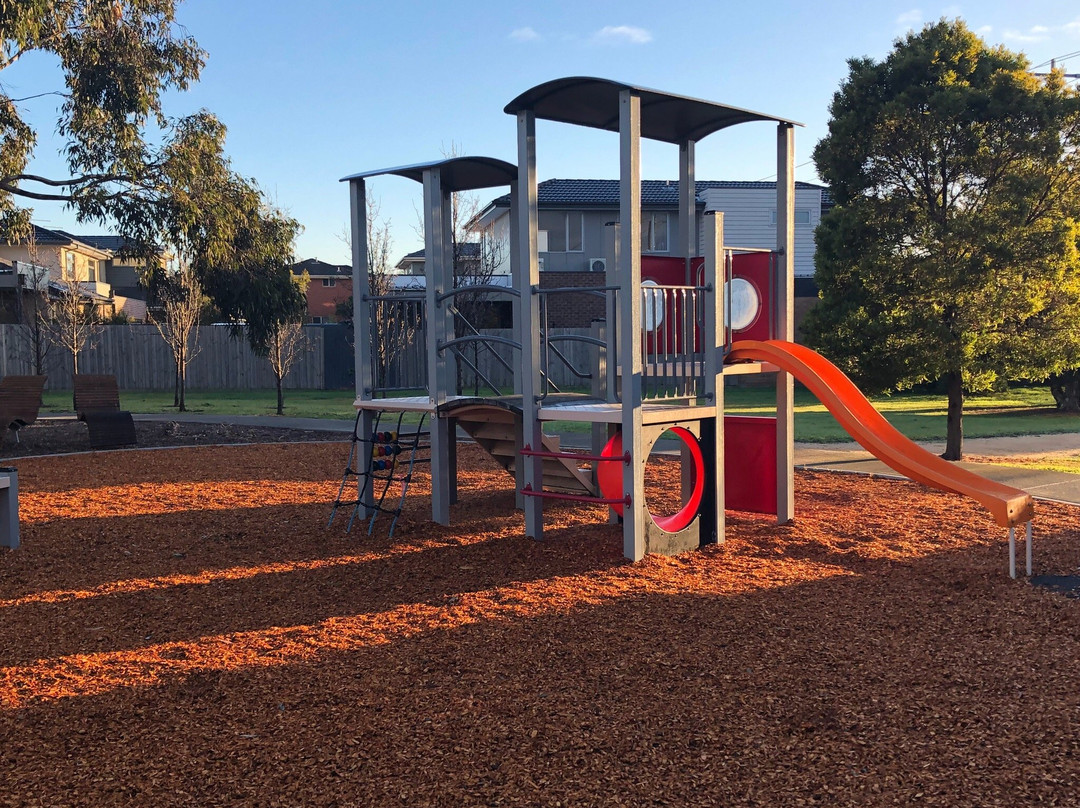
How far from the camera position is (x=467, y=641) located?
199 inches

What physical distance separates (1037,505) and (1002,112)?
5.03 m

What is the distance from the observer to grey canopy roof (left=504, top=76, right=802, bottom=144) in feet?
22.9

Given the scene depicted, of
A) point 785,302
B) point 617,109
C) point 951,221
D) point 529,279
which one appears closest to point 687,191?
point 617,109

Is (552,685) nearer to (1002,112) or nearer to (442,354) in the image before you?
(442,354)

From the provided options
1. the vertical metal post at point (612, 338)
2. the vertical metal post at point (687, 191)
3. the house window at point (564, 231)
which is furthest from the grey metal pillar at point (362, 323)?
the house window at point (564, 231)

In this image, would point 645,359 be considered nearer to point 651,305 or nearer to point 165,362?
point 651,305

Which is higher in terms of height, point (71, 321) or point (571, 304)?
point (571, 304)

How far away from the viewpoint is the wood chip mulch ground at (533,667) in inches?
134

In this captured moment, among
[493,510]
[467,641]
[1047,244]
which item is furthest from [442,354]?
[1047,244]

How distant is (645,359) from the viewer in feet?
23.2

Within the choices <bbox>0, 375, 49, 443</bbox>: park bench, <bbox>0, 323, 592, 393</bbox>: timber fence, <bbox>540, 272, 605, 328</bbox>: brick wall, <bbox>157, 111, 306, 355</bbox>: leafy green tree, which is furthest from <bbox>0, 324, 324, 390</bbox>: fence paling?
<bbox>0, 375, 49, 443</bbox>: park bench

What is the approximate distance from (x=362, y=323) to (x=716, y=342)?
3.38 meters

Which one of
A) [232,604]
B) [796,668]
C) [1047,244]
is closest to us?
[796,668]

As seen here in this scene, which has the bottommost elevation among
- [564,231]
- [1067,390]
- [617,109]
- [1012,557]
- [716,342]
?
[1012,557]
